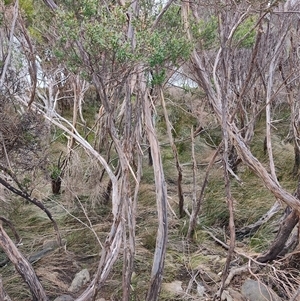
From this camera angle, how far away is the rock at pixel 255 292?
3.00m

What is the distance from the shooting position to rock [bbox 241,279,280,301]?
300 centimetres

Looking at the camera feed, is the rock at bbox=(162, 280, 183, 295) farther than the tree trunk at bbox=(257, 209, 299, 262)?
Yes

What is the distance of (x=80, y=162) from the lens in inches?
193

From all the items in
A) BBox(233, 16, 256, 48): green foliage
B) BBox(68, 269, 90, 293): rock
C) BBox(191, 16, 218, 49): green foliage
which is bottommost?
BBox(68, 269, 90, 293): rock

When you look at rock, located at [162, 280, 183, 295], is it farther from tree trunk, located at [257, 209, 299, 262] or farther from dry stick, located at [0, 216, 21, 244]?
dry stick, located at [0, 216, 21, 244]

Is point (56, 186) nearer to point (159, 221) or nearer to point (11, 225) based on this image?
point (11, 225)

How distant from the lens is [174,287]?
3359 mm

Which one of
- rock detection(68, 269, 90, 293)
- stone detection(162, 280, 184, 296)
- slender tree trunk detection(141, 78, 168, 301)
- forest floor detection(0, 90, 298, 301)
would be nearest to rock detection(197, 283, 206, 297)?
forest floor detection(0, 90, 298, 301)

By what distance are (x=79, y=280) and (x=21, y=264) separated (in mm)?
806

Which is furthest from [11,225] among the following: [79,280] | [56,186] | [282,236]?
[282,236]

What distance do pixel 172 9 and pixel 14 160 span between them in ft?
6.24

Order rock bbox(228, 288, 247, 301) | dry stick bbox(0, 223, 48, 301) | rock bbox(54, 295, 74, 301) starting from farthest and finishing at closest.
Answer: rock bbox(54, 295, 74, 301) → rock bbox(228, 288, 247, 301) → dry stick bbox(0, 223, 48, 301)

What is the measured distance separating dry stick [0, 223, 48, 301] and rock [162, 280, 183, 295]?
3.18 ft

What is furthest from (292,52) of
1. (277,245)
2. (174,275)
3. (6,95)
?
(6,95)
